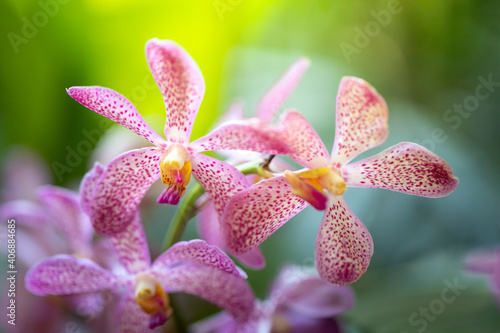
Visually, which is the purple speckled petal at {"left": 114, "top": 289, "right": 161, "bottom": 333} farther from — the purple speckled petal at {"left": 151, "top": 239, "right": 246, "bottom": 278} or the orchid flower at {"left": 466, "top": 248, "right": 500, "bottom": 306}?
the orchid flower at {"left": 466, "top": 248, "right": 500, "bottom": 306}

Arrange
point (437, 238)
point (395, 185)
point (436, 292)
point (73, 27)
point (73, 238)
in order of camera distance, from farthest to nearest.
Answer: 1. point (73, 27)
2. point (437, 238)
3. point (436, 292)
4. point (73, 238)
5. point (395, 185)

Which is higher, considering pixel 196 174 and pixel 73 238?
pixel 196 174

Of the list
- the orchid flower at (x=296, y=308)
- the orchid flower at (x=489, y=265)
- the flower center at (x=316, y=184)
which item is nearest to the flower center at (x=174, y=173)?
the flower center at (x=316, y=184)

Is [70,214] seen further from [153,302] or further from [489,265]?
[489,265]

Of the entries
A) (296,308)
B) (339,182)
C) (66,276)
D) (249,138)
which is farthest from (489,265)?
(66,276)

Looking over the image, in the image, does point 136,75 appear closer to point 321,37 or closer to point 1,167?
point 1,167

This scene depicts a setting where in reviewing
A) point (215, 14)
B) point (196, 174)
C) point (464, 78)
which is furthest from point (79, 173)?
point (464, 78)

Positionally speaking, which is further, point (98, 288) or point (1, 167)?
point (1, 167)
